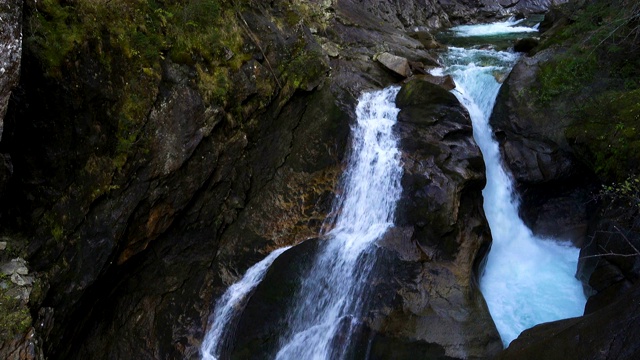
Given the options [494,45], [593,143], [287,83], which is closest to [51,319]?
[287,83]

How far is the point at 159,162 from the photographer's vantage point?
22.5 feet

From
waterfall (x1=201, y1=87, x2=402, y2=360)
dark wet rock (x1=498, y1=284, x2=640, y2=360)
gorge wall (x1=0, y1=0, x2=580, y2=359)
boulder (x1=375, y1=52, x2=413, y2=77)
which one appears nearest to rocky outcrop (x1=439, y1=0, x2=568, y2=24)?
boulder (x1=375, y1=52, x2=413, y2=77)

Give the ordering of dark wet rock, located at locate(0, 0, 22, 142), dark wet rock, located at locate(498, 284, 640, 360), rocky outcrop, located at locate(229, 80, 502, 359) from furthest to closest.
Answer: rocky outcrop, located at locate(229, 80, 502, 359)
dark wet rock, located at locate(0, 0, 22, 142)
dark wet rock, located at locate(498, 284, 640, 360)

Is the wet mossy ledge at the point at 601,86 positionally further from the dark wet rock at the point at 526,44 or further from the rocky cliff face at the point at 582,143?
the dark wet rock at the point at 526,44

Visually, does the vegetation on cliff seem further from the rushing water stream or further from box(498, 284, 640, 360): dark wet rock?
box(498, 284, 640, 360): dark wet rock

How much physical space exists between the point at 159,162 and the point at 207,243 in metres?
2.28

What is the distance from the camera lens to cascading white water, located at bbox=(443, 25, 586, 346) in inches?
304

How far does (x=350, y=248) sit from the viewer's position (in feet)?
26.4

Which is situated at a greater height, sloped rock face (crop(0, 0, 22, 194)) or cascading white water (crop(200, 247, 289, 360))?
sloped rock face (crop(0, 0, 22, 194))

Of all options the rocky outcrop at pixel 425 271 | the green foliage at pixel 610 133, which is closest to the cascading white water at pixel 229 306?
the rocky outcrop at pixel 425 271

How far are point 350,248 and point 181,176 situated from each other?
3789 millimetres

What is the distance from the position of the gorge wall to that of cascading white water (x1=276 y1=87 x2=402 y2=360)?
0.40 meters

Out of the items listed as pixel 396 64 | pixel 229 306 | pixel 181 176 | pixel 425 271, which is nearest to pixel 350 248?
pixel 425 271

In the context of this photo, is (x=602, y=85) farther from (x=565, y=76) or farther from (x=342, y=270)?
(x=342, y=270)
